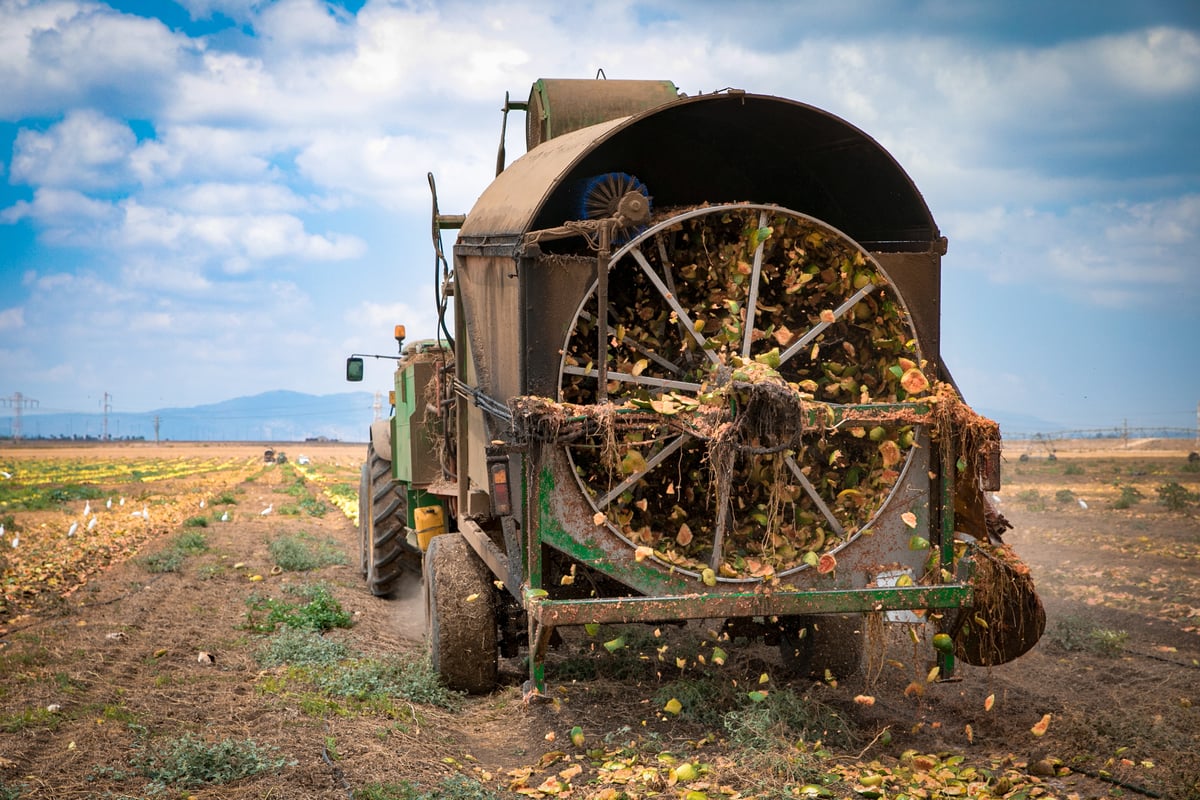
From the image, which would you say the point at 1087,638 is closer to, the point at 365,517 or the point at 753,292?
the point at 753,292

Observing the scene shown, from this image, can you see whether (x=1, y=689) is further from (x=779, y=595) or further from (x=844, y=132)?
(x=844, y=132)

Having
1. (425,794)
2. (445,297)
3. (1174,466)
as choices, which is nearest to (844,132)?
(445,297)

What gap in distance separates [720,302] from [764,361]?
2.38 ft

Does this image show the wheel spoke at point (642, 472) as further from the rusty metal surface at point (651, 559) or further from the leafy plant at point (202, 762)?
the leafy plant at point (202, 762)

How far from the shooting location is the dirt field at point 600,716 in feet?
17.4

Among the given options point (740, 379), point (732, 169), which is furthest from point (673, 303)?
point (732, 169)

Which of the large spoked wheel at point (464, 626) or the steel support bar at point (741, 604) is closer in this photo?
the steel support bar at point (741, 604)

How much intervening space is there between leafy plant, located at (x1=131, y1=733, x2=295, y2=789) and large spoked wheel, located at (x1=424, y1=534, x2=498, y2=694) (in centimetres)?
152

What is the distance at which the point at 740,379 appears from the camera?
5.51 metres

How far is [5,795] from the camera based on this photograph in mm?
5051

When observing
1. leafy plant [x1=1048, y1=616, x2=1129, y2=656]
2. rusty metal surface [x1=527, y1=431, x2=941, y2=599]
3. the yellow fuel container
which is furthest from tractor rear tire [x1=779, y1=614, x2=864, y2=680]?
the yellow fuel container

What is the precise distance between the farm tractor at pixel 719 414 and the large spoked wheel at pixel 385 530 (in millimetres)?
3537

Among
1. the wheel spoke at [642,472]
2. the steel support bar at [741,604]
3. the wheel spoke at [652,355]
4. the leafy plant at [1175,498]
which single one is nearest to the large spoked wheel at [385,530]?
the wheel spoke at [652,355]

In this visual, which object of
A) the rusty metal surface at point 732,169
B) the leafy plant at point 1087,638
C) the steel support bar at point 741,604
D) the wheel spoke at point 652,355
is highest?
the rusty metal surface at point 732,169
